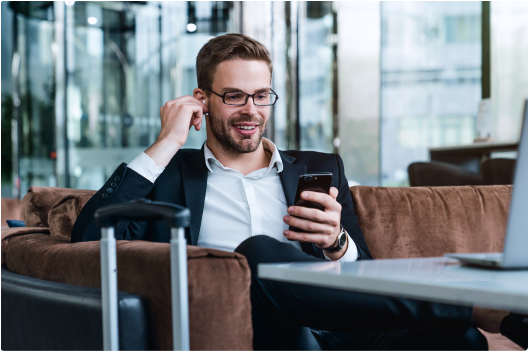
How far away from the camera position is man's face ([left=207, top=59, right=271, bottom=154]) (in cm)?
175

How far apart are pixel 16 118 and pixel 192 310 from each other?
705cm

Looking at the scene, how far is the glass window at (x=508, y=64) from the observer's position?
19.9ft

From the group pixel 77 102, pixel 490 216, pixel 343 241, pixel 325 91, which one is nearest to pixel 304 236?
pixel 343 241

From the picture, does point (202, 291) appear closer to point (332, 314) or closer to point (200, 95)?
point (332, 314)

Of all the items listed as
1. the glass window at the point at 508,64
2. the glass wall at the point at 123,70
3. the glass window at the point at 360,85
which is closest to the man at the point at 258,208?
the glass window at the point at 360,85

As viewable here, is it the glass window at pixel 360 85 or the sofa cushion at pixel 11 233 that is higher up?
the glass window at pixel 360 85

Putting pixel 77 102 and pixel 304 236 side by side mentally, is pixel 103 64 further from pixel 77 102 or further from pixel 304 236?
pixel 304 236

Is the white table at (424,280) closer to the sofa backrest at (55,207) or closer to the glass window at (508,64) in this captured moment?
the sofa backrest at (55,207)

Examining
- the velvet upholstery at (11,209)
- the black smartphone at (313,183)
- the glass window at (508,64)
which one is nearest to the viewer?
the black smartphone at (313,183)

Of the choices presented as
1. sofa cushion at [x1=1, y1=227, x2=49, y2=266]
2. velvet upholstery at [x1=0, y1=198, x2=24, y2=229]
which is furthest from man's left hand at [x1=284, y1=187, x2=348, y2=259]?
velvet upholstery at [x1=0, y1=198, x2=24, y2=229]

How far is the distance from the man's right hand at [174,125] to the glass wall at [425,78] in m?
5.07

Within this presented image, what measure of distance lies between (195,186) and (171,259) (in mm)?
819

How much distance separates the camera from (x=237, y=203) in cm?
167

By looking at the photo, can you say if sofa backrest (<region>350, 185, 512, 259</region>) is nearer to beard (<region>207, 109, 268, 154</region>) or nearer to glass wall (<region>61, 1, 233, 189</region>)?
beard (<region>207, 109, 268, 154</region>)
